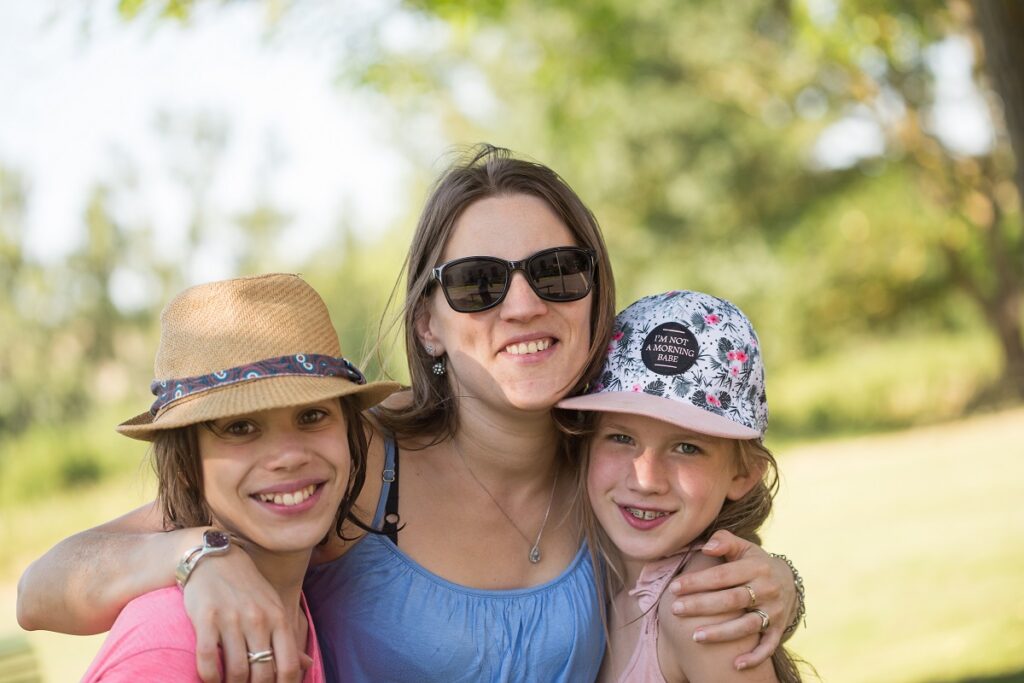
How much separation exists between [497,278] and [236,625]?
3.99 ft

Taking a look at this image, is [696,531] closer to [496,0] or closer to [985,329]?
[496,0]

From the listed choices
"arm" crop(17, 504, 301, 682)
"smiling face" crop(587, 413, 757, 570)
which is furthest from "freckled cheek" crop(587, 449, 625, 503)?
"arm" crop(17, 504, 301, 682)

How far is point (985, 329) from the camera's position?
22500 millimetres

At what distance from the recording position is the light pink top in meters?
2.86

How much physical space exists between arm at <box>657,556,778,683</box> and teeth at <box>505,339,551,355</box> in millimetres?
727

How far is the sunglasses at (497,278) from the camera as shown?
9.65 ft

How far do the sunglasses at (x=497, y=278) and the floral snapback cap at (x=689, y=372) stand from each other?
0.77 feet

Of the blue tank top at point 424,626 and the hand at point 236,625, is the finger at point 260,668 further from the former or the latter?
the blue tank top at point 424,626

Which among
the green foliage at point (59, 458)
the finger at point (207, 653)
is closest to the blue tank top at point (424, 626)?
the finger at point (207, 653)

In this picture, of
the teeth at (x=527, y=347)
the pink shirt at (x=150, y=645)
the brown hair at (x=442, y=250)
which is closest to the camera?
the pink shirt at (x=150, y=645)

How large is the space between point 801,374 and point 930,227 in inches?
182

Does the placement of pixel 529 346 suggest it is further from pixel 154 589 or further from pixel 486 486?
pixel 154 589

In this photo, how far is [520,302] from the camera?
2900mm

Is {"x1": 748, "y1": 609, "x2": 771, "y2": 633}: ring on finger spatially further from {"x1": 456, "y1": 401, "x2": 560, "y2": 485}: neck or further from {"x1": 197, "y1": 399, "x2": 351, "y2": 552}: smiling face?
{"x1": 197, "y1": 399, "x2": 351, "y2": 552}: smiling face
